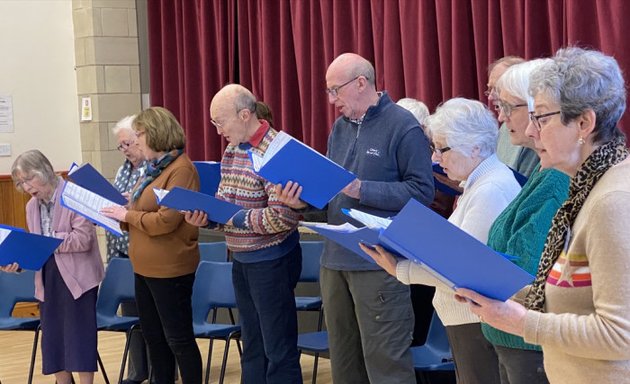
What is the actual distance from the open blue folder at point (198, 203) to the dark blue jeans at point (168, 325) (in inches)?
23.2

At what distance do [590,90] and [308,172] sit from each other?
1.66 metres

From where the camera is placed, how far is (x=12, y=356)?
21.4 ft

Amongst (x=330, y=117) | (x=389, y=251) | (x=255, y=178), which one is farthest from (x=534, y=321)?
(x=330, y=117)

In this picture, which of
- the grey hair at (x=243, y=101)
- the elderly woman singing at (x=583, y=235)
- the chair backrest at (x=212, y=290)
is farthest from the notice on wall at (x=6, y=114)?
the elderly woman singing at (x=583, y=235)

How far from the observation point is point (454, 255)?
1905 millimetres

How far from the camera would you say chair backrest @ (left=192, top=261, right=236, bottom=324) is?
498 cm

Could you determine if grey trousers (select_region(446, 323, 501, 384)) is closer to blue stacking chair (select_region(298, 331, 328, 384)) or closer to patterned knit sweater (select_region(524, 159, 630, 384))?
patterned knit sweater (select_region(524, 159, 630, 384))

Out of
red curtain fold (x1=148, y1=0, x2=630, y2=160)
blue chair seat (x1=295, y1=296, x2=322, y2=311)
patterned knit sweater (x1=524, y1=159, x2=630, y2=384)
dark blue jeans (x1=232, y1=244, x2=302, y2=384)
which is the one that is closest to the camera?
patterned knit sweater (x1=524, y1=159, x2=630, y2=384)

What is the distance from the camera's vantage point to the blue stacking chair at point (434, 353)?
3.84 meters

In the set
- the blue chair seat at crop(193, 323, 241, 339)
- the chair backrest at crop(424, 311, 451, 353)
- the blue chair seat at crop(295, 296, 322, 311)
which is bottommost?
the blue chair seat at crop(193, 323, 241, 339)

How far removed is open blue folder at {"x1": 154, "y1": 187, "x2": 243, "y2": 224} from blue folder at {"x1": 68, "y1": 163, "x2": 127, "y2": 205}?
66 cm

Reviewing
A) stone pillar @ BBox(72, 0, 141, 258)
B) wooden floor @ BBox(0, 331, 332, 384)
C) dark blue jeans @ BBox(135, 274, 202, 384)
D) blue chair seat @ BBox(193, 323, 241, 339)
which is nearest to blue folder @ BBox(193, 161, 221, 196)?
dark blue jeans @ BBox(135, 274, 202, 384)

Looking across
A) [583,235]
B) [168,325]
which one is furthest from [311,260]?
[583,235]

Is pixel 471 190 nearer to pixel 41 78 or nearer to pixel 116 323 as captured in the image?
pixel 116 323
